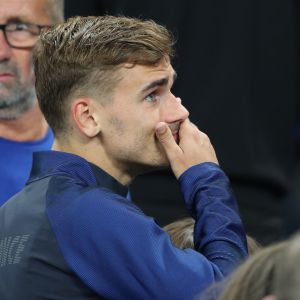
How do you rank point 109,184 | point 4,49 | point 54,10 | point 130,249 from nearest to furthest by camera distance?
Result: 1. point 130,249
2. point 109,184
3. point 4,49
4. point 54,10

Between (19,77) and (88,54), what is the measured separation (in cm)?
114

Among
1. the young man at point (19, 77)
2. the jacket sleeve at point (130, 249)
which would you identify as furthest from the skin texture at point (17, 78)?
the jacket sleeve at point (130, 249)

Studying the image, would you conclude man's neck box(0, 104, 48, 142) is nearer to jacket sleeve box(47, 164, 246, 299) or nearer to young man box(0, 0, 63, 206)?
young man box(0, 0, 63, 206)

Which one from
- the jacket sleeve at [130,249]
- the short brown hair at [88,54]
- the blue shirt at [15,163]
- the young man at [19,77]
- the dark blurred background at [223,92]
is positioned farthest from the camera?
the dark blurred background at [223,92]

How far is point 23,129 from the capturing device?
166 inches

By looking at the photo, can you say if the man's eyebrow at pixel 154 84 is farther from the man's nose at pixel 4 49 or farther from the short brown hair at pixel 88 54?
the man's nose at pixel 4 49

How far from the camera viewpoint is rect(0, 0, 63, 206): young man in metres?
4.14

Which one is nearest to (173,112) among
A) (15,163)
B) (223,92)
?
(15,163)

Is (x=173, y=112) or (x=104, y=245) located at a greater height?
(x=173, y=112)

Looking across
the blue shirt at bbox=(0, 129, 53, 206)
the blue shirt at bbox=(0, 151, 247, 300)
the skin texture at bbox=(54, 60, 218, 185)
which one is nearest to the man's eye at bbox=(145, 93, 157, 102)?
the skin texture at bbox=(54, 60, 218, 185)

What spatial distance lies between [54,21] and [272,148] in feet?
6.09

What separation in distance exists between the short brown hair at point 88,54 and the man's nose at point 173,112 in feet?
0.40

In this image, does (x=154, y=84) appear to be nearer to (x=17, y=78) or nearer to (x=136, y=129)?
(x=136, y=129)

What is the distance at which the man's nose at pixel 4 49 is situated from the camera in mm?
4137
